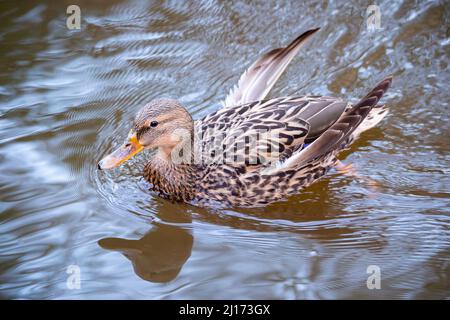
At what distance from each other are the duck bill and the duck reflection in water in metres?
0.63

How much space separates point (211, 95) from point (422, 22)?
8.74 feet

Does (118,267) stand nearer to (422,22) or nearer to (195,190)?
(195,190)

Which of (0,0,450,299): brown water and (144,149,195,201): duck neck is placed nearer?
(0,0,450,299): brown water

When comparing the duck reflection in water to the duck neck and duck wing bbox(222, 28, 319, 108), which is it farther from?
duck wing bbox(222, 28, 319, 108)

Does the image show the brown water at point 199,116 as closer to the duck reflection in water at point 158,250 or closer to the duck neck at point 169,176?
the duck reflection in water at point 158,250

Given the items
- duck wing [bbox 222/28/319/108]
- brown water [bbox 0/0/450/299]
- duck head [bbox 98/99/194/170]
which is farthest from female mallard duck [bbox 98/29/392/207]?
duck wing [bbox 222/28/319/108]

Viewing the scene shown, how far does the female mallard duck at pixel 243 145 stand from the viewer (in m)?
5.41

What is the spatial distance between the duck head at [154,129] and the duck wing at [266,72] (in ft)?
2.69

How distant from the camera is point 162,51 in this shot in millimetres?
7473

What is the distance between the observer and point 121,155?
5.35 m

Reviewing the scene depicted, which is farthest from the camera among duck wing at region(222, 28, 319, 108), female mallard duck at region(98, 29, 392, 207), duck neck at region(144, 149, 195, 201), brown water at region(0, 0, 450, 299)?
duck wing at region(222, 28, 319, 108)

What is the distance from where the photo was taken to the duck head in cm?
532

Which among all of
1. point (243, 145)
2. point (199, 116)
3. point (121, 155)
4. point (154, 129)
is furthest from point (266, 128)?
point (199, 116)

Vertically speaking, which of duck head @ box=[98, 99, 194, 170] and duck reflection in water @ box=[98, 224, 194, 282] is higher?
duck head @ box=[98, 99, 194, 170]
